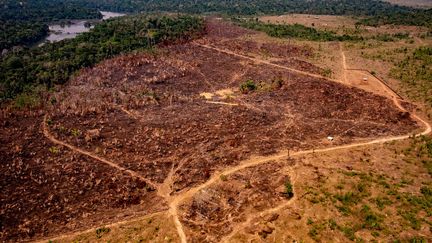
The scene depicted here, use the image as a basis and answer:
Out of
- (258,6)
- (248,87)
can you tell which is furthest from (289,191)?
(258,6)

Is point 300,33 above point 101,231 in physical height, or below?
above

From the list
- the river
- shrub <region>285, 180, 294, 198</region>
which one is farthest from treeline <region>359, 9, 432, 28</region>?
the river

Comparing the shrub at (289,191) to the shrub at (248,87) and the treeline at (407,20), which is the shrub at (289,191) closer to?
the shrub at (248,87)

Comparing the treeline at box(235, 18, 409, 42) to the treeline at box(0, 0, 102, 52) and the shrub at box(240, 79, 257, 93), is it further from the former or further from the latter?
the treeline at box(0, 0, 102, 52)

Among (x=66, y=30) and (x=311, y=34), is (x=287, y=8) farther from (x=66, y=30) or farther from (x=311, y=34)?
(x=66, y=30)

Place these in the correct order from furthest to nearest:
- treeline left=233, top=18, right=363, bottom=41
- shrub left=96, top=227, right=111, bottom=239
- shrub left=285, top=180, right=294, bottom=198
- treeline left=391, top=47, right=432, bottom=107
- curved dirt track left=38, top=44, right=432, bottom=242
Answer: treeline left=233, top=18, right=363, bottom=41 < treeline left=391, top=47, right=432, bottom=107 < shrub left=285, top=180, right=294, bottom=198 < curved dirt track left=38, top=44, right=432, bottom=242 < shrub left=96, top=227, right=111, bottom=239

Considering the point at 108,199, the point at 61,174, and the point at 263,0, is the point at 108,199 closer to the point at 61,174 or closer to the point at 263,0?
the point at 61,174
